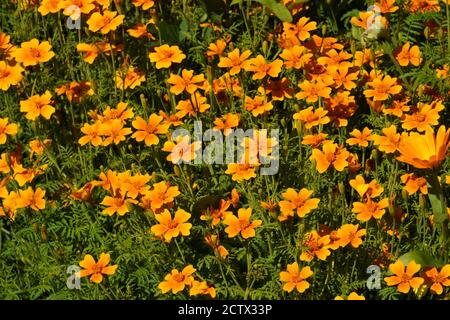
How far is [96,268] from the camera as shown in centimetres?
228

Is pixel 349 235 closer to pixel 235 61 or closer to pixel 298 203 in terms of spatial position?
pixel 298 203

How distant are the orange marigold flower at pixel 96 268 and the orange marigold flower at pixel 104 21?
2.68ft

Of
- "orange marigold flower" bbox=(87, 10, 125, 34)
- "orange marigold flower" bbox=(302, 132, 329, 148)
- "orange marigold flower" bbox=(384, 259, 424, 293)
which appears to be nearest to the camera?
"orange marigold flower" bbox=(384, 259, 424, 293)

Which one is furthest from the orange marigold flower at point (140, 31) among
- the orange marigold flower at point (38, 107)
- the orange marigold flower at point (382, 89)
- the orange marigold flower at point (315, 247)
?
the orange marigold flower at point (315, 247)

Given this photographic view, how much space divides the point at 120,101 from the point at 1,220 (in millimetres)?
530

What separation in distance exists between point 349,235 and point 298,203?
0.51 feet

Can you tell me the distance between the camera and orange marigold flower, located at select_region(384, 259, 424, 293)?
7.19ft

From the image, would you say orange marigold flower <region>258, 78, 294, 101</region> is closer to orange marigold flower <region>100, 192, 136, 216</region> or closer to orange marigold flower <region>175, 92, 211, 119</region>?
orange marigold flower <region>175, 92, 211, 119</region>

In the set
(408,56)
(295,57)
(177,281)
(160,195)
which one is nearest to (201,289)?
(177,281)

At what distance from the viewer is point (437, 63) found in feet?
9.39

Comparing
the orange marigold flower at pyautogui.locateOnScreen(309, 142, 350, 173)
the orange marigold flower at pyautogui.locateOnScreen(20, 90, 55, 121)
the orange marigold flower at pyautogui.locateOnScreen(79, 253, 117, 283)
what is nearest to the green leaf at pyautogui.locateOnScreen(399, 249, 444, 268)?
the orange marigold flower at pyautogui.locateOnScreen(309, 142, 350, 173)

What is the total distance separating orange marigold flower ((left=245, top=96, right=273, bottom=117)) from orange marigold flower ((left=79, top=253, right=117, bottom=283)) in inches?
26.2

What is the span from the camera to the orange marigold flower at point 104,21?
2789 mm

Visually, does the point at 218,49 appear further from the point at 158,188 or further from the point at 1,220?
the point at 1,220
